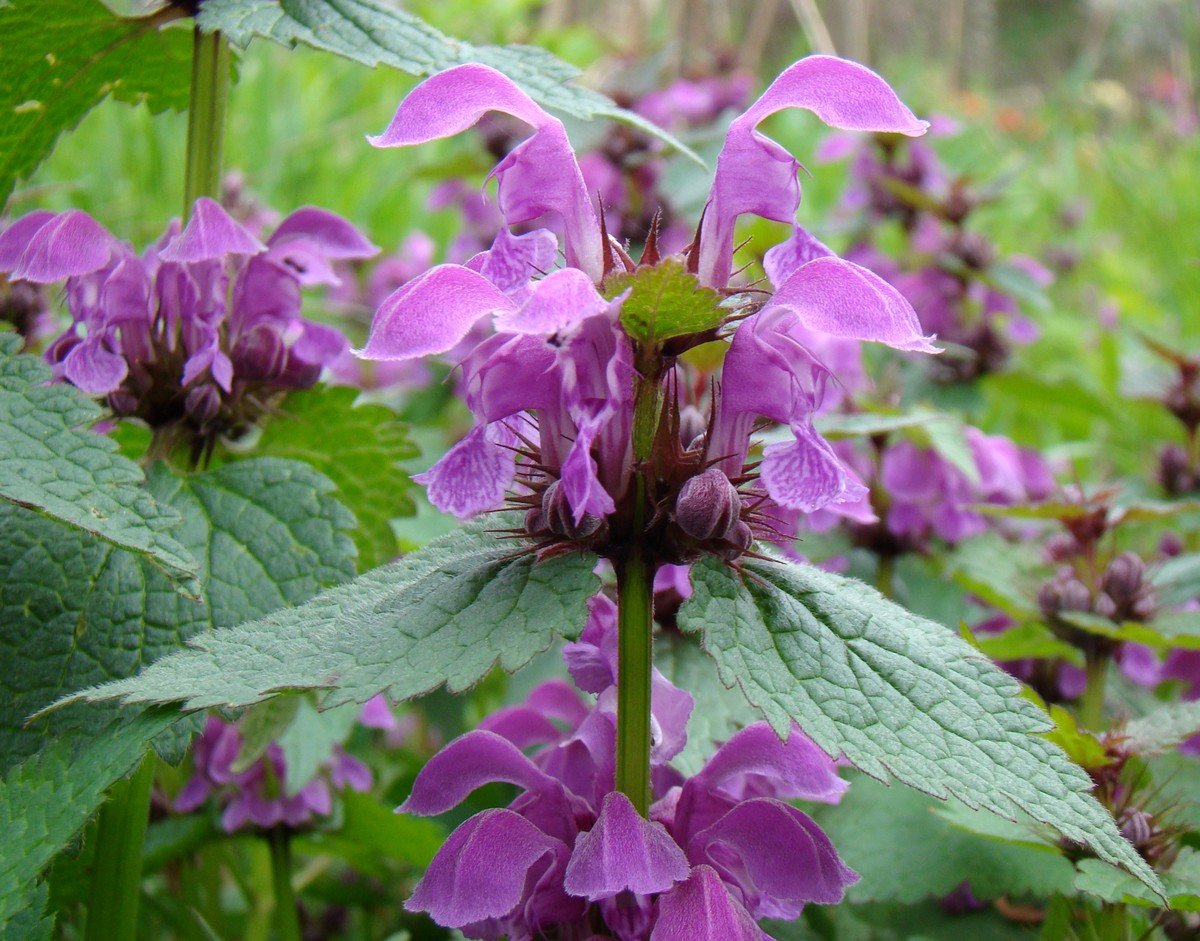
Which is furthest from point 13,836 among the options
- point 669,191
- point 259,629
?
point 669,191

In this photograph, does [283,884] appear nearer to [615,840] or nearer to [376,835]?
[376,835]

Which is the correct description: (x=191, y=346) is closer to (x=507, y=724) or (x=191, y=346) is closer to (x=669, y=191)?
(x=507, y=724)

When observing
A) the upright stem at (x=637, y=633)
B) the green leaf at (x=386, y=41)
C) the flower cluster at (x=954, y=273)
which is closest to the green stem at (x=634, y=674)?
the upright stem at (x=637, y=633)

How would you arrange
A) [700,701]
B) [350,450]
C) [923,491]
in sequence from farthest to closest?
[923,491] → [350,450] → [700,701]

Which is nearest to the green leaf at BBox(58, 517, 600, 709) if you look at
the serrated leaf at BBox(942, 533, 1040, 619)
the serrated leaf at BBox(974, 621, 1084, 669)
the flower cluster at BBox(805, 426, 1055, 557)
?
the serrated leaf at BBox(974, 621, 1084, 669)

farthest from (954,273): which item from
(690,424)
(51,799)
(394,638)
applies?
(51,799)

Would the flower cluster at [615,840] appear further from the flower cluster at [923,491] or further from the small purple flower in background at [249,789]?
the flower cluster at [923,491]
